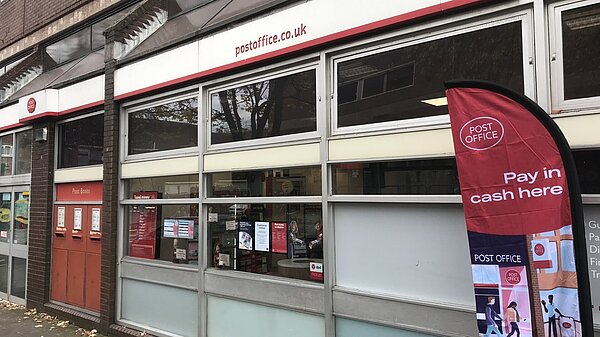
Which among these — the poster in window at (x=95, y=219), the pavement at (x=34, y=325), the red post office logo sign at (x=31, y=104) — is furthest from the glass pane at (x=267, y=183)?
the red post office logo sign at (x=31, y=104)

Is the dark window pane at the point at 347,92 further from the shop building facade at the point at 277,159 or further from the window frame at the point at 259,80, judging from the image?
the window frame at the point at 259,80

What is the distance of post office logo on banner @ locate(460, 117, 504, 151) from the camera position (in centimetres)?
267

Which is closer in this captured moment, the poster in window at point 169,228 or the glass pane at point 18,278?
the poster in window at point 169,228

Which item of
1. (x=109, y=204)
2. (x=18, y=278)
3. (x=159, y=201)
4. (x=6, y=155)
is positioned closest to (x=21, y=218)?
(x=18, y=278)

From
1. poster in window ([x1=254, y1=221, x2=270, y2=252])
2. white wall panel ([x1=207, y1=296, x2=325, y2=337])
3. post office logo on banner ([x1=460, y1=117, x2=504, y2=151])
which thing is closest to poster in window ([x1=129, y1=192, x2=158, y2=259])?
white wall panel ([x1=207, y1=296, x2=325, y2=337])

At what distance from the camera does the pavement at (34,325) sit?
660 centimetres

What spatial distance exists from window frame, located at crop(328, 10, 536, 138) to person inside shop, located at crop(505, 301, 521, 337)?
55.5 inches

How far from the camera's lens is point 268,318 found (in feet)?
15.5

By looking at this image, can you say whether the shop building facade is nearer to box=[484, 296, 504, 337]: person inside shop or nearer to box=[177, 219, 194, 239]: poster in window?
box=[177, 219, 194, 239]: poster in window

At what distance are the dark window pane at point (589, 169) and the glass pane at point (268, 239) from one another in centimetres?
214

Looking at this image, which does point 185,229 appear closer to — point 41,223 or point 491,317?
point 41,223

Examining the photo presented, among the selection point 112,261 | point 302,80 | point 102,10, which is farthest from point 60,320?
point 302,80

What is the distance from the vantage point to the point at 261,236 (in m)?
4.97

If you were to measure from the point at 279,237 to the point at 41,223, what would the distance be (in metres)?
5.24
